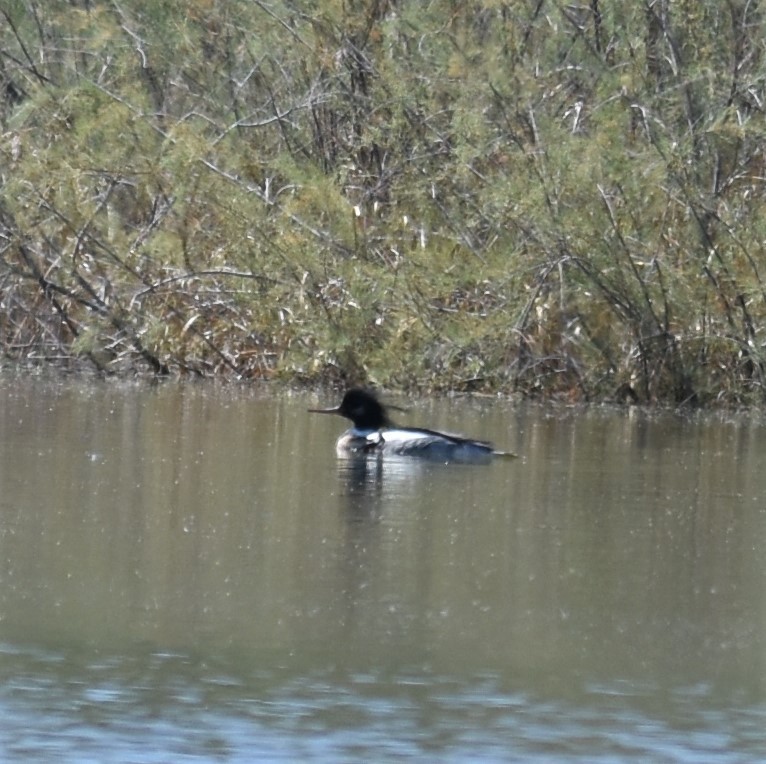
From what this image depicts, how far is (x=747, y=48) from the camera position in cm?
1702

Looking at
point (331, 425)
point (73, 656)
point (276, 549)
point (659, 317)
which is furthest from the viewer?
point (659, 317)

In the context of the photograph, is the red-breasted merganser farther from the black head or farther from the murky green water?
the murky green water

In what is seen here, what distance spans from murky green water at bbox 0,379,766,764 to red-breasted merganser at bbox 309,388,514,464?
0.21m

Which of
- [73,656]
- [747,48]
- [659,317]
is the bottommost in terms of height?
[73,656]

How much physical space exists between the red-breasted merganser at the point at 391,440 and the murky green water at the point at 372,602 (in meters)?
0.21

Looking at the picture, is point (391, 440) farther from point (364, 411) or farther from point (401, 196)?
point (401, 196)

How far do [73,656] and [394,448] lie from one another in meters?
6.38

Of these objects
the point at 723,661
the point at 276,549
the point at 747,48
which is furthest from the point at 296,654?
the point at 747,48

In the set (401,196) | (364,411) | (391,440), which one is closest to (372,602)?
(391,440)

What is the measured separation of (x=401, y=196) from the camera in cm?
1775

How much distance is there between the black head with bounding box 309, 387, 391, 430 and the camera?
13727 millimetres

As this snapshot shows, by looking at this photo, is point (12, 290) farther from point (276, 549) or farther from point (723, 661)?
point (723, 661)

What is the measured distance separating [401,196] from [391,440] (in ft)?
16.0

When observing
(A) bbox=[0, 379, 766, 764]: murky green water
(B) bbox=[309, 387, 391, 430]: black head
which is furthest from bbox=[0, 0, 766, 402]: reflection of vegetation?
(A) bbox=[0, 379, 766, 764]: murky green water
